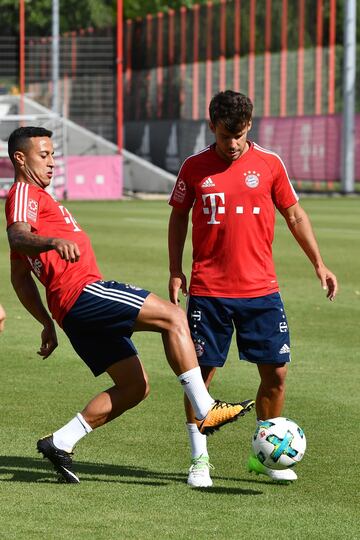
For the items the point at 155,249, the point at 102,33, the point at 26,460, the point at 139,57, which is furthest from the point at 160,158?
the point at 26,460

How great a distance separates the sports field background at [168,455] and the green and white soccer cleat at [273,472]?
0.18 feet

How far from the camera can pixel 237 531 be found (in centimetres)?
598

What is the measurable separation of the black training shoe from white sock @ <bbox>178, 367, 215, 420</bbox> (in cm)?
71

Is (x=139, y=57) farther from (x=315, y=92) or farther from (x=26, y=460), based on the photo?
(x=26, y=460)

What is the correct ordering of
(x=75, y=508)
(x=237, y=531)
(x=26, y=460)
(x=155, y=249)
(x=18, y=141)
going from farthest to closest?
(x=155, y=249)
(x=26, y=460)
(x=18, y=141)
(x=75, y=508)
(x=237, y=531)

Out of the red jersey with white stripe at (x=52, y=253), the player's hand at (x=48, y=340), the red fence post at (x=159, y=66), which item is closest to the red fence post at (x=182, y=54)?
the red fence post at (x=159, y=66)

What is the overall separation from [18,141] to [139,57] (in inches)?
1947

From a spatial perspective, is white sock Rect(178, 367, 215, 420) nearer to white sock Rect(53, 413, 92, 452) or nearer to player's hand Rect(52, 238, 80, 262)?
white sock Rect(53, 413, 92, 452)

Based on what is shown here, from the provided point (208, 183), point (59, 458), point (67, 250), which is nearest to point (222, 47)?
point (208, 183)

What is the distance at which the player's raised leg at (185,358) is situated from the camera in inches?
259

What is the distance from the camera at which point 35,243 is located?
21.0 feet

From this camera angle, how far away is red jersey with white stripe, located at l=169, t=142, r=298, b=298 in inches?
278

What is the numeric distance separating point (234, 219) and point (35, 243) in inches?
46.2

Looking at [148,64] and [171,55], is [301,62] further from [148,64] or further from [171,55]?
[148,64]
